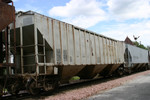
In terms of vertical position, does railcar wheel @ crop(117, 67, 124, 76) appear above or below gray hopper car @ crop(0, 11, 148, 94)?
below

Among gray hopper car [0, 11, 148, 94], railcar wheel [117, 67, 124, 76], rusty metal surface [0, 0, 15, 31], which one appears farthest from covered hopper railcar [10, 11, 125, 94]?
railcar wheel [117, 67, 124, 76]

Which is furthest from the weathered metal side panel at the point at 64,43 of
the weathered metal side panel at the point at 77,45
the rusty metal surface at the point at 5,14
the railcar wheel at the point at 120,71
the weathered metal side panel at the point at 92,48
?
the railcar wheel at the point at 120,71

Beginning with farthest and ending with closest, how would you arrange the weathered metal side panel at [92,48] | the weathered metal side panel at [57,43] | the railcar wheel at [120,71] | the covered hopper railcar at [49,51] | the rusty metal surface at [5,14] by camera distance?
the railcar wheel at [120,71]
the weathered metal side panel at [92,48]
the weathered metal side panel at [57,43]
the covered hopper railcar at [49,51]
the rusty metal surface at [5,14]

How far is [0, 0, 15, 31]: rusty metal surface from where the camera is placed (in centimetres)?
694

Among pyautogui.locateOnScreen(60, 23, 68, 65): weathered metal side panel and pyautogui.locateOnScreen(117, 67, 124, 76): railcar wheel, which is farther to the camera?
pyautogui.locateOnScreen(117, 67, 124, 76): railcar wheel

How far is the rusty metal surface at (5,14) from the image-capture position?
273 inches

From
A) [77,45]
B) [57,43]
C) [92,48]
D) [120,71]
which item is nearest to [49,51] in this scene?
[57,43]

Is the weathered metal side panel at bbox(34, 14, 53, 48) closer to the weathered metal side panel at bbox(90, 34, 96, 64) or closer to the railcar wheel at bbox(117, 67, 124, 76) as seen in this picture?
the weathered metal side panel at bbox(90, 34, 96, 64)

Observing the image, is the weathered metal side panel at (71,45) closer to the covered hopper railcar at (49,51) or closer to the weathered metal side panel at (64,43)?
the covered hopper railcar at (49,51)

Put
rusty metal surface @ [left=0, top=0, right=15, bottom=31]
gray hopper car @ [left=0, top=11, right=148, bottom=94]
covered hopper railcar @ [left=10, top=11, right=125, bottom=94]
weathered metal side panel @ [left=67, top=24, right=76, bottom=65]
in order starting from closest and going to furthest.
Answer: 1. rusty metal surface @ [left=0, top=0, right=15, bottom=31]
2. gray hopper car @ [left=0, top=11, right=148, bottom=94]
3. covered hopper railcar @ [left=10, top=11, right=125, bottom=94]
4. weathered metal side panel @ [left=67, top=24, right=76, bottom=65]

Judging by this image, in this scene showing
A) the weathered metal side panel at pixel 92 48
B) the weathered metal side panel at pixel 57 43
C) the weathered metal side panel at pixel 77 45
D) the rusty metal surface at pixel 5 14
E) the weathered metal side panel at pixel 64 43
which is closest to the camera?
the rusty metal surface at pixel 5 14

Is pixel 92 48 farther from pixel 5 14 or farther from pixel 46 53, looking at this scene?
pixel 5 14

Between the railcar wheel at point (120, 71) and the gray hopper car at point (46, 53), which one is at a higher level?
the gray hopper car at point (46, 53)

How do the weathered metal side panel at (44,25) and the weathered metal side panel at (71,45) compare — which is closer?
the weathered metal side panel at (44,25)
